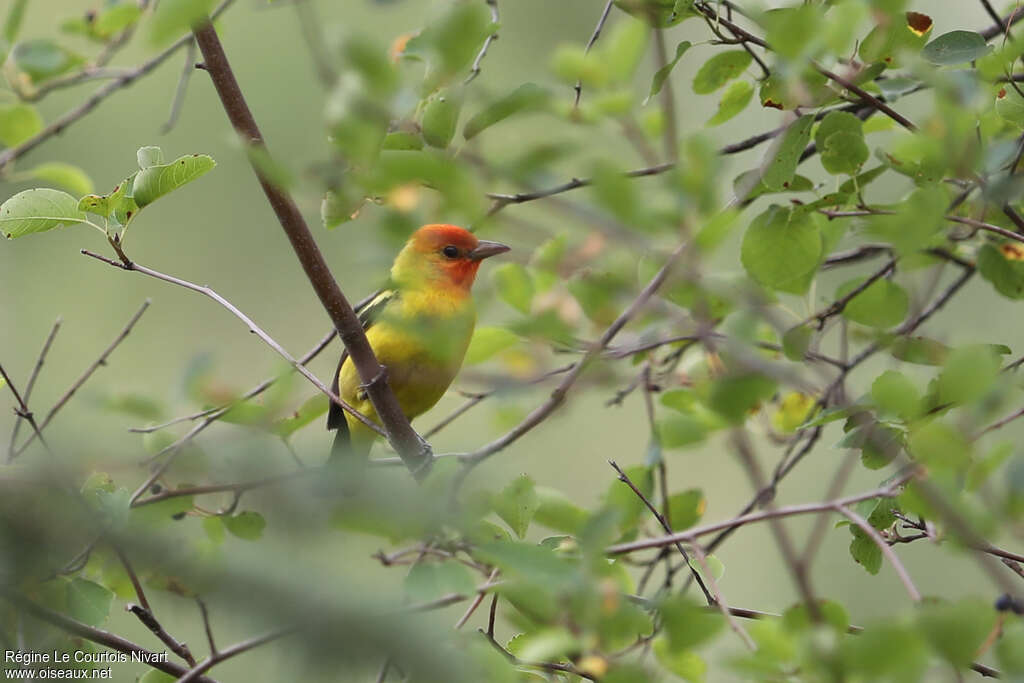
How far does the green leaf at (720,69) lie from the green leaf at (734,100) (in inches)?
1.5

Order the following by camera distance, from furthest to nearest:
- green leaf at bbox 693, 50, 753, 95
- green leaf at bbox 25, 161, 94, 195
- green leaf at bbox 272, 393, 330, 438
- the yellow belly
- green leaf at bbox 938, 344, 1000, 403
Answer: the yellow belly < green leaf at bbox 25, 161, 94, 195 < green leaf at bbox 693, 50, 753, 95 < green leaf at bbox 272, 393, 330, 438 < green leaf at bbox 938, 344, 1000, 403

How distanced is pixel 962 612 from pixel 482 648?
0.78 m

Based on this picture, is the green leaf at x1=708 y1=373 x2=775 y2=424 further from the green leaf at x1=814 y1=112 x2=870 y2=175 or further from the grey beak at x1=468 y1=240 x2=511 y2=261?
the grey beak at x1=468 y1=240 x2=511 y2=261

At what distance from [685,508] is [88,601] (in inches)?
→ 58.5

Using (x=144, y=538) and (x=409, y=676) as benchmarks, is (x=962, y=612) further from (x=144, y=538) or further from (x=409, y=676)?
(x=144, y=538)

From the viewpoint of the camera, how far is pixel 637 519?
8.16 ft

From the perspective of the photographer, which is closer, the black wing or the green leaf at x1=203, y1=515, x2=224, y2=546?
the green leaf at x1=203, y1=515, x2=224, y2=546

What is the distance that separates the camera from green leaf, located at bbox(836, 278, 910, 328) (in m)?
2.69

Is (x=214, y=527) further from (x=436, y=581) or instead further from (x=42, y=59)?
(x=42, y=59)

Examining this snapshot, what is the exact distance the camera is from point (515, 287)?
2.53 metres

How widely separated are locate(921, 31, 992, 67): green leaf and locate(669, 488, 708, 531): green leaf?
122cm

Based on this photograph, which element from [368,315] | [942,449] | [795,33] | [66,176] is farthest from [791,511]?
[368,315]

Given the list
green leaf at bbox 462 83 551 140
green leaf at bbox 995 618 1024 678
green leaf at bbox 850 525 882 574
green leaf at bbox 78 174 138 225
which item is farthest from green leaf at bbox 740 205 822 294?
green leaf at bbox 78 174 138 225

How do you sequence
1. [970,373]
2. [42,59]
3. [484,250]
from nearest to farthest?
[970,373], [42,59], [484,250]
